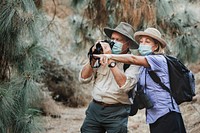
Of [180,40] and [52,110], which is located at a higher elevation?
[180,40]

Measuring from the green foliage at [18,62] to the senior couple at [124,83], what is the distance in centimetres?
73

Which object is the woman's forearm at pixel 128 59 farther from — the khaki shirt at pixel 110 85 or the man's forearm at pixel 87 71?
the man's forearm at pixel 87 71

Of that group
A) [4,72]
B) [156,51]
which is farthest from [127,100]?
[4,72]

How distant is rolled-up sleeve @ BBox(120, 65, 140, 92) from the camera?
2.56 m

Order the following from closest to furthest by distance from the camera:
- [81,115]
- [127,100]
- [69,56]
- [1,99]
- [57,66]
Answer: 1. [127,100]
2. [1,99]
3. [81,115]
4. [57,66]
5. [69,56]

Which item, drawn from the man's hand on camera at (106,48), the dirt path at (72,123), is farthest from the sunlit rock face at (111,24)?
the man's hand on camera at (106,48)

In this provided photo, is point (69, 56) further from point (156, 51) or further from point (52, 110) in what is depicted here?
point (156, 51)

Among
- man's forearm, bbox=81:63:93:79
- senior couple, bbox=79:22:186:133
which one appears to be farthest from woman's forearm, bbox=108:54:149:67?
man's forearm, bbox=81:63:93:79

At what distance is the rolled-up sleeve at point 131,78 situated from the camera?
8.39 ft

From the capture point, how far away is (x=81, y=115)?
23.7 feet

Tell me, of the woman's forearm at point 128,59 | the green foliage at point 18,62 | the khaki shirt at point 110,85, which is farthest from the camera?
the green foliage at point 18,62

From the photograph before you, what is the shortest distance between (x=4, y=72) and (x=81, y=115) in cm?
389

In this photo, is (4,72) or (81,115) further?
(81,115)

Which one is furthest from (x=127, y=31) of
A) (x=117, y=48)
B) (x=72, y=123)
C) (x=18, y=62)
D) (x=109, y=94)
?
(x=72, y=123)
